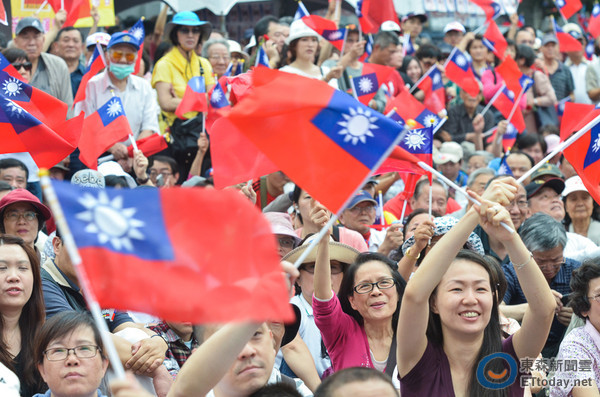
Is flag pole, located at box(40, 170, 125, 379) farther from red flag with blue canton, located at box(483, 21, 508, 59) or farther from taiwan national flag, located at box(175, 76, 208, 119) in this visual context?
red flag with blue canton, located at box(483, 21, 508, 59)

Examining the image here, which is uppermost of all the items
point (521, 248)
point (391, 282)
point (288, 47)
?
point (288, 47)

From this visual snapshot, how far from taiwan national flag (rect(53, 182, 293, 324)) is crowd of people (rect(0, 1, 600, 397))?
9.3 inches

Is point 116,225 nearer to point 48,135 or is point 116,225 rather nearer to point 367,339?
point 367,339

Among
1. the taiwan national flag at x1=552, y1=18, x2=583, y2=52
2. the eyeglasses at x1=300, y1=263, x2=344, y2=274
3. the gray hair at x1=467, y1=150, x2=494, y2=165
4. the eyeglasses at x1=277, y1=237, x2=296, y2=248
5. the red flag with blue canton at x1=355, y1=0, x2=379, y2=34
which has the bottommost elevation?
the eyeglasses at x1=300, y1=263, x2=344, y2=274

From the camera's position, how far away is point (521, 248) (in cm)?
373

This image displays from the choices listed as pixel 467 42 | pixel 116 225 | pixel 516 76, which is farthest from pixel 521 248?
pixel 467 42

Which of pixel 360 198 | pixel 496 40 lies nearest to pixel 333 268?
pixel 360 198

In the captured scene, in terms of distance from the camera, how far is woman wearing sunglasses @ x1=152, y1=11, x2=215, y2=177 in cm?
957

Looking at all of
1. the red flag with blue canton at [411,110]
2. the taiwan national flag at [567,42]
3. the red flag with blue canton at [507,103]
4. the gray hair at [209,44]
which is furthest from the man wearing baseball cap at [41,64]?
the taiwan national flag at [567,42]

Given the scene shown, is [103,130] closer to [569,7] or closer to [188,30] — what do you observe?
[188,30]

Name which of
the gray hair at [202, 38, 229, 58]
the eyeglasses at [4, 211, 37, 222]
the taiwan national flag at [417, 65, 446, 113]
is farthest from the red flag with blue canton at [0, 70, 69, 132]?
the taiwan national flag at [417, 65, 446, 113]

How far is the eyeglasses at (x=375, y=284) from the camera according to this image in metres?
4.80

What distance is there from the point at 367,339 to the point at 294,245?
4.83 ft

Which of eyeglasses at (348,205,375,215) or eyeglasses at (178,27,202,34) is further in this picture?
eyeglasses at (178,27,202,34)
